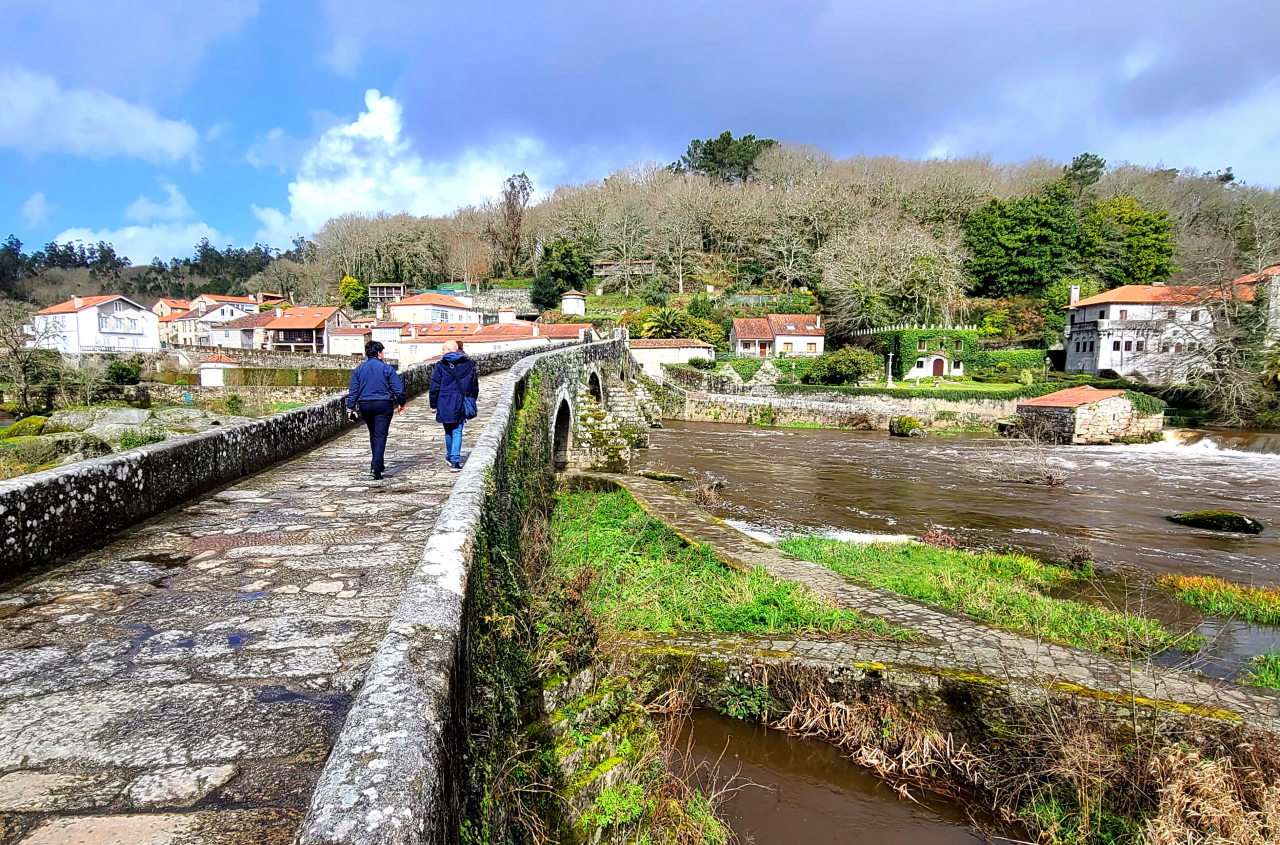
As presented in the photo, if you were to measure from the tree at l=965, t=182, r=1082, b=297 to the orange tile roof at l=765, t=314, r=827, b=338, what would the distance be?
16.4 m

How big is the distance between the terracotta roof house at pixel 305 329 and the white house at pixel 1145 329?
60.2 meters

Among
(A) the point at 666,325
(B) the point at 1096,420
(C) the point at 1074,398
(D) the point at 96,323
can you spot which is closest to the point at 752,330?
(A) the point at 666,325

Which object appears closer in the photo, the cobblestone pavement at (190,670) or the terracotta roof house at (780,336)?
the cobblestone pavement at (190,670)

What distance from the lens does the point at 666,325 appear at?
50719mm

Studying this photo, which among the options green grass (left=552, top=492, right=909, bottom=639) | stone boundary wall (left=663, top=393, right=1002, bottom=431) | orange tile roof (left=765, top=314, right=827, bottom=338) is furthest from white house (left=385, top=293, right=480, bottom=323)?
green grass (left=552, top=492, right=909, bottom=639)

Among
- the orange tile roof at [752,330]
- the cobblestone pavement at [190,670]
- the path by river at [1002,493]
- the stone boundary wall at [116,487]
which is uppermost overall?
the orange tile roof at [752,330]

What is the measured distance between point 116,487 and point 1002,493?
816 inches

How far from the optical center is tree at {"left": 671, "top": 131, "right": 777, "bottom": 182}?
83.1 metres

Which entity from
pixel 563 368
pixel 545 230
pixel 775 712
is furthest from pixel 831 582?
pixel 545 230

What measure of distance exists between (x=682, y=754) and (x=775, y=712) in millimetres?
1096

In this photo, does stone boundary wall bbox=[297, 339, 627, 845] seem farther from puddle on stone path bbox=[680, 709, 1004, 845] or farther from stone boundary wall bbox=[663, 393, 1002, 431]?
stone boundary wall bbox=[663, 393, 1002, 431]

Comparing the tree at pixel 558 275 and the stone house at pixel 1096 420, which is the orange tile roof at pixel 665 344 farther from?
the tree at pixel 558 275

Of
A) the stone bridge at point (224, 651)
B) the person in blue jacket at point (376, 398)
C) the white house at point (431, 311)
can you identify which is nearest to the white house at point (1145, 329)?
the person in blue jacket at point (376, 398)

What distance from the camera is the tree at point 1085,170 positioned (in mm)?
67438
